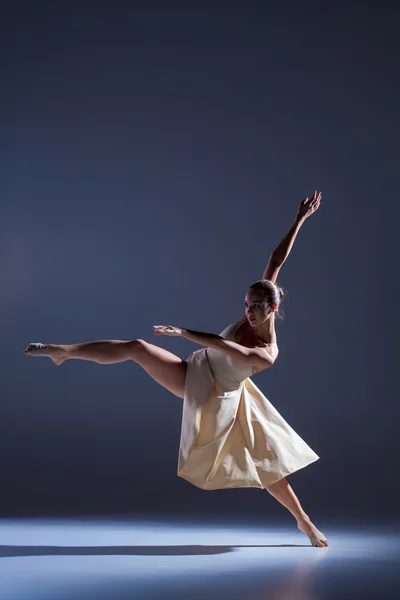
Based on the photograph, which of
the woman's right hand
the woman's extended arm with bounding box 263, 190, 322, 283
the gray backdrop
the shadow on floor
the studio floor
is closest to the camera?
the studio floor

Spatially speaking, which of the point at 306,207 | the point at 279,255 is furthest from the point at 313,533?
the point at 306,207

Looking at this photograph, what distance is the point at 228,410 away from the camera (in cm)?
438

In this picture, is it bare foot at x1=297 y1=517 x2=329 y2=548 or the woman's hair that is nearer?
bare foot at x1=297 y1=517 x2=329 y2=548

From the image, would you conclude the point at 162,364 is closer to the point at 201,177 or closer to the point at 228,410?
the point at 228,410

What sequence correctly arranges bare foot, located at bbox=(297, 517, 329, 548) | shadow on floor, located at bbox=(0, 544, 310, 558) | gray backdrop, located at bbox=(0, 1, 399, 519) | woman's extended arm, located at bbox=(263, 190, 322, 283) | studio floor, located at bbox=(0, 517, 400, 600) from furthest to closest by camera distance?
gray backdrop, located at bbox=(0, 1, 399, 519) → woman's extended arm, located at bbox=(263, 190, 322, 283) → bare foot, located at bbox=(297, 517, 329, 548) → shadow on floor, located at bbox=(0, 544, 310, 558) → studio floor, located at bbox=(0, 517, 400, 600)

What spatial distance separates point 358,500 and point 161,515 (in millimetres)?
1243

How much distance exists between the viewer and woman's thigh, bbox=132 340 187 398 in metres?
4.43

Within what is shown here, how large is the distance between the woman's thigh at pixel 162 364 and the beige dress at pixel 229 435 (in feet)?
0.22

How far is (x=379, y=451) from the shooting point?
267 inches

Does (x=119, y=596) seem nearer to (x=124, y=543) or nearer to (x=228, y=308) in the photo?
(x=124, y=543)

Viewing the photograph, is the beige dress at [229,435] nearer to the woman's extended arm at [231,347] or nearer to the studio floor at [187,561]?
the woman's extended arm at [231,347]

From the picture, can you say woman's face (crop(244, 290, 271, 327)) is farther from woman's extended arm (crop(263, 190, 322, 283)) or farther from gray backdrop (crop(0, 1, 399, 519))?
gray backdrop (crop(0, 1, 399, 519))

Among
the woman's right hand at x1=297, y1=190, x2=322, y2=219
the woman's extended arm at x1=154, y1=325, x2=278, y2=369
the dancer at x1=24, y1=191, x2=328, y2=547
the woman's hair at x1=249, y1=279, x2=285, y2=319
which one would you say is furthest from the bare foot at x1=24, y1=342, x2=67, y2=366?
the woman's right hand at x1=297, y1=190, x2=322, y2=219

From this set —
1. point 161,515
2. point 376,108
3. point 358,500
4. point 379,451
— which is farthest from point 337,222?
point 161,515
